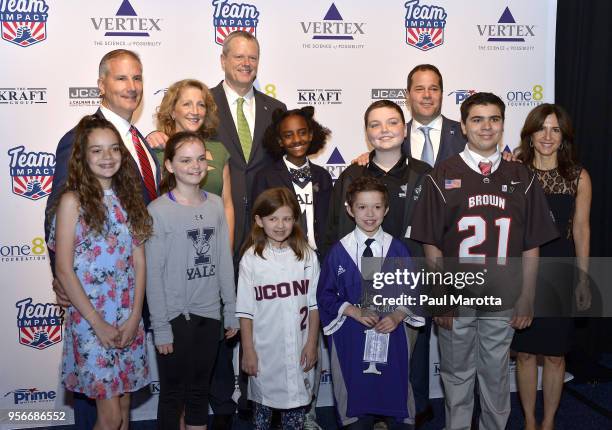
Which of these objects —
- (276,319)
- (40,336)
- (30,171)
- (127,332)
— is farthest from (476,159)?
(40,336)

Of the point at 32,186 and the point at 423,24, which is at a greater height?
the point at 423,24

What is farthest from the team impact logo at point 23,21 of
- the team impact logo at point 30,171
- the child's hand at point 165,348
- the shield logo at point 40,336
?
the child's hand at point 165,348

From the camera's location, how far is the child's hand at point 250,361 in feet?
10.4

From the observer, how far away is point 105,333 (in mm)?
2773

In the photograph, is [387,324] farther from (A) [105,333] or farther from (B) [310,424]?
(A) [105,333]

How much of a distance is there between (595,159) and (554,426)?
6.77ft

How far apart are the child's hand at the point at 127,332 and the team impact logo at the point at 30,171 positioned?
165cm

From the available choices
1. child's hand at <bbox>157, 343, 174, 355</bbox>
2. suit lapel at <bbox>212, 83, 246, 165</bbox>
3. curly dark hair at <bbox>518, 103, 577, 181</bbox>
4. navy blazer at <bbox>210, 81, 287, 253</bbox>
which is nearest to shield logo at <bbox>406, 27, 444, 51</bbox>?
curly dark hair at <bbox>518, 103, 577, 181</bbox>

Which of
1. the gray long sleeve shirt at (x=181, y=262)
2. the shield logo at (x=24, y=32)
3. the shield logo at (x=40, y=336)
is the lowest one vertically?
the shield logo at (x=40, y=336)

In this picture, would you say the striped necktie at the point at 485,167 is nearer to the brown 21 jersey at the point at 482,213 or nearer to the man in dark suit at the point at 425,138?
the brown 21 jersey at the point at 482,213

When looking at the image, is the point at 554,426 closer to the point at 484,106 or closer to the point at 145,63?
the point at 484,106

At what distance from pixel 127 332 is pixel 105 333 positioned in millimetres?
107

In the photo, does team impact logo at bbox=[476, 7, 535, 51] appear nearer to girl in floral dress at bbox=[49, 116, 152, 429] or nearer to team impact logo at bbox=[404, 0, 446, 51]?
team impact logo at bbox=[404, 0, 446, 51]

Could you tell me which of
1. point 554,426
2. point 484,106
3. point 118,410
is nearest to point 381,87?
point 484,106
